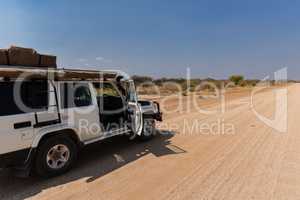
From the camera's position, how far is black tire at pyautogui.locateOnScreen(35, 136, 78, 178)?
3914 millimetres

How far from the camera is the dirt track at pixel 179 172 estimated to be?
3.59m

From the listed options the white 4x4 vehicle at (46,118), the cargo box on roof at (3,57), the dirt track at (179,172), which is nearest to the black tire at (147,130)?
the dirt track at (179,172)

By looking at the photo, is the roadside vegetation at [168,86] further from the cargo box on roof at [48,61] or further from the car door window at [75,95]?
the cargo box on roof at [48,61]

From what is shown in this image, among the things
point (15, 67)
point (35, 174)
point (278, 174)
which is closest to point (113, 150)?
point (35, 174)

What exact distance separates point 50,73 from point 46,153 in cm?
153

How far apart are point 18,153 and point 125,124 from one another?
2939mm

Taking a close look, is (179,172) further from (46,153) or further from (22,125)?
(22,125)

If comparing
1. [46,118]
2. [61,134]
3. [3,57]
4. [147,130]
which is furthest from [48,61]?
[147,130]

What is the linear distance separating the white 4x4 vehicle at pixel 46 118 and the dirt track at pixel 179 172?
0.47 meters

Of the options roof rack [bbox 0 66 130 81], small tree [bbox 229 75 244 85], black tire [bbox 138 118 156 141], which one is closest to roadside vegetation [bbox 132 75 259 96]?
black tire [bbox 138 118 156 141]

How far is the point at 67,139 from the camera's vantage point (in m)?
4.34

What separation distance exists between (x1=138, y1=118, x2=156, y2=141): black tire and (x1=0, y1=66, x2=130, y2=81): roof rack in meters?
2.07

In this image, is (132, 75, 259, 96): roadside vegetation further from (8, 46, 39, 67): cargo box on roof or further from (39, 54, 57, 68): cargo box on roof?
(8, 46, 39, 67): cargo box on roof

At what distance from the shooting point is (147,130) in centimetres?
665
